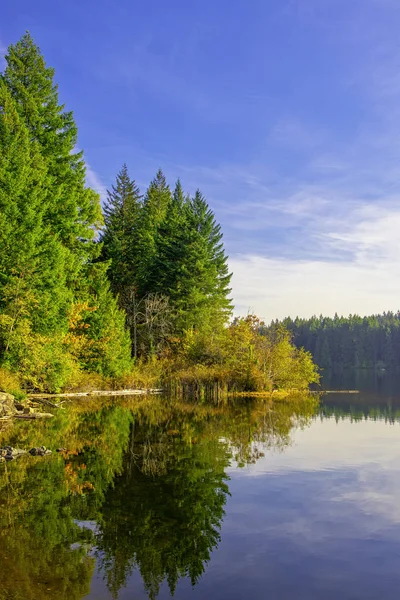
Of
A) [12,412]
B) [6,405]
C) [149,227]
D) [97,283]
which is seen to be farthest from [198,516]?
[149,227]

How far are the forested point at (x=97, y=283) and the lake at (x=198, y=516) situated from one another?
10.7 meters

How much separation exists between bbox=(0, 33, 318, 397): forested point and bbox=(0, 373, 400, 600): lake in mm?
10722

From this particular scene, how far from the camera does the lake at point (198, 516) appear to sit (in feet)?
22.6

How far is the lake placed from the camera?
6.90m

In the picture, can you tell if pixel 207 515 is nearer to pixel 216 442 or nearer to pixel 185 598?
pixel 185 598

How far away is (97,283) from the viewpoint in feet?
128

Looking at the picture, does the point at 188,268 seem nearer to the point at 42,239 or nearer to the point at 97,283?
the point at 97,283

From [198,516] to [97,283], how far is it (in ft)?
102

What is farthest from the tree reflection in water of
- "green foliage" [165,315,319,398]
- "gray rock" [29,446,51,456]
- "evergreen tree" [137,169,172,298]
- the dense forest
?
the dense forest

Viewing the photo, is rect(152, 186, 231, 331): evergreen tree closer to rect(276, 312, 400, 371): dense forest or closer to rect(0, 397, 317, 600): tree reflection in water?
rect(0, 397, 317, 600): tree reflection in water

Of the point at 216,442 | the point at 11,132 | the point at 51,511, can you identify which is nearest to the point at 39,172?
the point at 11,132

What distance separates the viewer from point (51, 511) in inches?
377

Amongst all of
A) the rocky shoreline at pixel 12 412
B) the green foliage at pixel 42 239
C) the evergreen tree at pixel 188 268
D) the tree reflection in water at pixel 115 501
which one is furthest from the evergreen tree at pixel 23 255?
the evergreen tree at pixel 188 268

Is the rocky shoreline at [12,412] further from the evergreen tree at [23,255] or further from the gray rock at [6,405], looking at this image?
the evergreen tree at [23,255]
